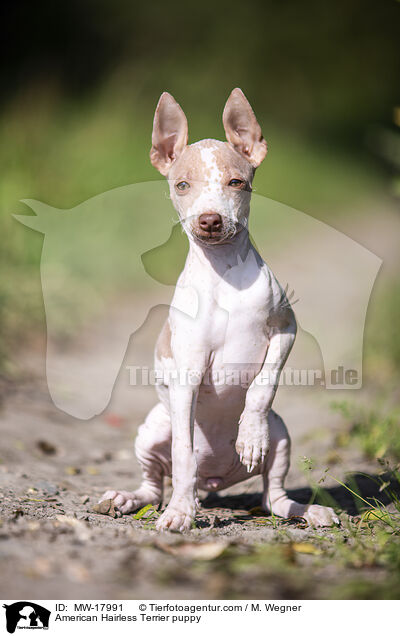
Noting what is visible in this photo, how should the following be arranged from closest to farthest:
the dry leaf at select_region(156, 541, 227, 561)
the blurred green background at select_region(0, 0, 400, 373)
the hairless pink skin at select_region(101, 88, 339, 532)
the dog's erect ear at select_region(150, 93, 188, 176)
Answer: the dry leaf at select_region(156, 541, 227, 561)
the hairless pink skin at select_region(101, 88, 339, 532)
the dog's erect ear at select_region(150, 93, 188, 176)
the blurred green background at select_region(0, 0, 400, 373)

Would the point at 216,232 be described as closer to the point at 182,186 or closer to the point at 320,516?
the point at 182,186

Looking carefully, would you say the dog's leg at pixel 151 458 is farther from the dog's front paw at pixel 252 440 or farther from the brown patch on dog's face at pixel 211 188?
the brown patch on dog's face at pixel 211 188

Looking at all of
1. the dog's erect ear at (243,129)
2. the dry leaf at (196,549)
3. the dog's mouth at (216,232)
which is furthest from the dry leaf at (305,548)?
the dog's erect ear at (243,129)

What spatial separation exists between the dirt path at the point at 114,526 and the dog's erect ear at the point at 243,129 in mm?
1654

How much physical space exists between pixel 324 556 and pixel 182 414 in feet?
2.66

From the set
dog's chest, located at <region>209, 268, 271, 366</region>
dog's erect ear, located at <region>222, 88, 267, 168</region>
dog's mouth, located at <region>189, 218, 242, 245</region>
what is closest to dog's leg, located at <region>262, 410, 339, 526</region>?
dog's chest, located at <region>209, 268, 271, 366</region>

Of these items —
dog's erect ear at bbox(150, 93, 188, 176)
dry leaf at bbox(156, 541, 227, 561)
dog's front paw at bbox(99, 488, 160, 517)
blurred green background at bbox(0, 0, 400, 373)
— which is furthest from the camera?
blurred green background at bbox(0, 0, 400, 373)

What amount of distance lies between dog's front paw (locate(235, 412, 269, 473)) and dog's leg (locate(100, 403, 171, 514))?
0.53m

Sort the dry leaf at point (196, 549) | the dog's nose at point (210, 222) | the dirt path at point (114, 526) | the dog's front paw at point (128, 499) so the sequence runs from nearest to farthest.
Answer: the dirt path at point (114, 526) < the dry leaf at point (196, 549) < the dog's nose at point (210, 222) < the dog's front paw at point (128, 499)

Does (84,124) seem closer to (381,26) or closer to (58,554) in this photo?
(58,554)

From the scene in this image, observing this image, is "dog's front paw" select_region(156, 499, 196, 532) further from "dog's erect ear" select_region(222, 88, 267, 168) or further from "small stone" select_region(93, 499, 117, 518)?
"dog's erect ear" select_region(222, 88, 267, 168)

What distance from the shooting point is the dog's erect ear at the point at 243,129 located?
10.1 ft

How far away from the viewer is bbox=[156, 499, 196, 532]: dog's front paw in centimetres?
283
